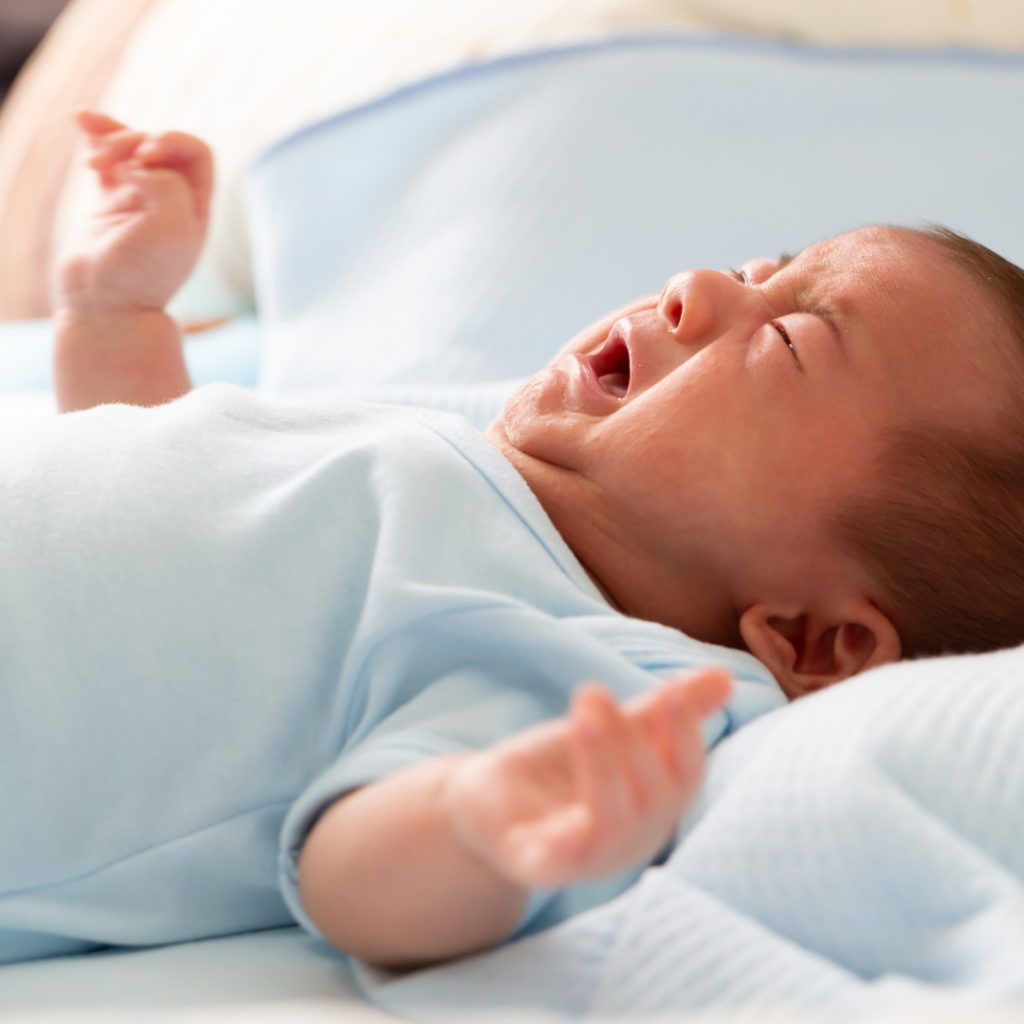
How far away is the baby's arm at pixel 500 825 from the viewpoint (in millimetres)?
405

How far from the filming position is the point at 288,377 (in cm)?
126

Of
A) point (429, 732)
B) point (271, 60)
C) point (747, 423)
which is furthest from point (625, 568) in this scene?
point (271, 60)

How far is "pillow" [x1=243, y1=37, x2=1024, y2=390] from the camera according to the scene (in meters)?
1.21

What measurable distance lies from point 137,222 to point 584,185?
1.48 ft

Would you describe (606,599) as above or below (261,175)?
below

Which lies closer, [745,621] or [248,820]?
[248,820]

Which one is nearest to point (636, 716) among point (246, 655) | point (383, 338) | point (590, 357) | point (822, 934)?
point (822, 934)

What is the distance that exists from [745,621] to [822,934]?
0.30m

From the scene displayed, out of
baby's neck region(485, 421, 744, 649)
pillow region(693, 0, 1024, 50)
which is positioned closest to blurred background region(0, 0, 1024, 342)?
pillow region(693, 0, 1024, 50)

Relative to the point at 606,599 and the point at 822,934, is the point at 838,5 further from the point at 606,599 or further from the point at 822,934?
the point at 822,934

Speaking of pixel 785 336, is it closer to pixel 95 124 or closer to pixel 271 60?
pixel 95 124

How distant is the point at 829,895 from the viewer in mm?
485

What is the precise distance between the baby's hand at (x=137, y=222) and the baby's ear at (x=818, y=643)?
614mm

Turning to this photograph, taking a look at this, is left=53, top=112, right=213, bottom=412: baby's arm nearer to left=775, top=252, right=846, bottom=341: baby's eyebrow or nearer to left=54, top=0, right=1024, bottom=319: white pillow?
left=54, top=0, right=1024, bottom=319: white pillow
